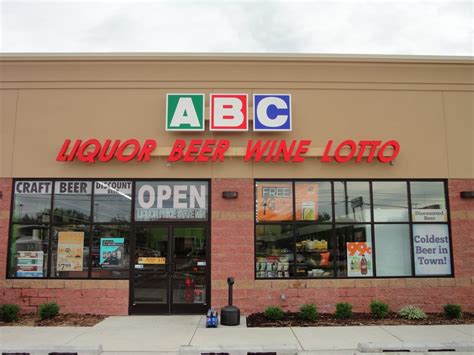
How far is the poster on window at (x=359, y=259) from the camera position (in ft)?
41.7

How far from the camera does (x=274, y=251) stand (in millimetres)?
12664

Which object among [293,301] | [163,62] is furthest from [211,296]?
[163,62]

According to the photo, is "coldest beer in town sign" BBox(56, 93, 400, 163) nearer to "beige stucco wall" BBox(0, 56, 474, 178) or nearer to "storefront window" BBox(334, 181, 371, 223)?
"beige stucco wall" BBox(0, 56, 474, 178)

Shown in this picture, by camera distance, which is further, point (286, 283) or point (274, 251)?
point (274, 251)

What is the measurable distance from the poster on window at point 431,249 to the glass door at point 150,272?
23.5ft

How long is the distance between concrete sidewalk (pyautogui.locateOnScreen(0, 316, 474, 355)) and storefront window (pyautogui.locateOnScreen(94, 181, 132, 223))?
2907 mm

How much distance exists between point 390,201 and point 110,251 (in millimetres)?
8192

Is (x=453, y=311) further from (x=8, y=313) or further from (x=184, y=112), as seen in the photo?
(x=8, y=313)

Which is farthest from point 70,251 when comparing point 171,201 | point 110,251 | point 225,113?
point 225,113

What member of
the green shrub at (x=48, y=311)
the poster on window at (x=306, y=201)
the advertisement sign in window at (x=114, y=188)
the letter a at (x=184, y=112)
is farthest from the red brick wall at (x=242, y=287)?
the advertisement sign in window at (x=114, y=188)

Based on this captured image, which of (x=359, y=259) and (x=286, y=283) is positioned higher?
(x=359, y=259)

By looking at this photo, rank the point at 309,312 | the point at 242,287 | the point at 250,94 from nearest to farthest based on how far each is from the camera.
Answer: the point at 309,312 → the point at 242,287 → the point at 250,94

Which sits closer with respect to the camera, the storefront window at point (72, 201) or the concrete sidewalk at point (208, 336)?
the concrete sidewalk at point (208, 336)

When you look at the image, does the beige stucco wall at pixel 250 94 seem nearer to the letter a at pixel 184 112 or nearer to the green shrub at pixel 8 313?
the letter a at pixel 184 112
